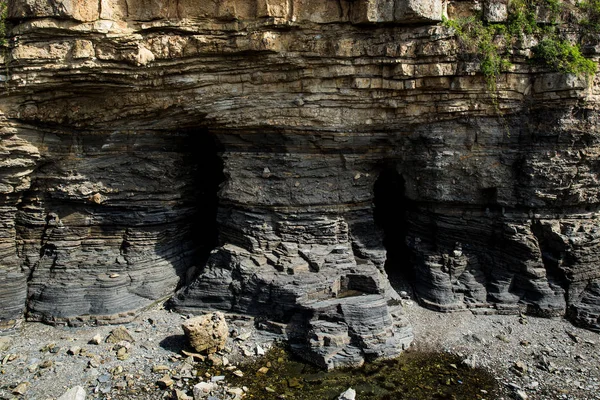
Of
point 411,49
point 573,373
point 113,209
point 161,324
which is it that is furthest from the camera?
point 113,209

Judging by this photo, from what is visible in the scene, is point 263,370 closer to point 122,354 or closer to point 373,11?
point 122,354

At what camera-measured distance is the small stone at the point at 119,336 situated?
10.9 meters

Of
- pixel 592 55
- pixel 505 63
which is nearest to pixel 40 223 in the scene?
Answer: pixel 505 63

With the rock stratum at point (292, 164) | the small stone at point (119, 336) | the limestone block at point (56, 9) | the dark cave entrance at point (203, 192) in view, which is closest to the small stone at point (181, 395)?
the small stone at point (119, 336)

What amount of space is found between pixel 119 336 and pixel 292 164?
6202 millimetres

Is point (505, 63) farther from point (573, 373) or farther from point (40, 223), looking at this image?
point (40, 223)

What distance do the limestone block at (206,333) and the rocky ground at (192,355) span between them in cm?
29

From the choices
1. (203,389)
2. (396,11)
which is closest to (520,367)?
(203,389)

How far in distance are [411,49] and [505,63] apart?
93.4 inches

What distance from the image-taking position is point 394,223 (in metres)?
14.9

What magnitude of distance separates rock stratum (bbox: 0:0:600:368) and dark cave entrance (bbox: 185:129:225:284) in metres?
0.23

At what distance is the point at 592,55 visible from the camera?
35.9 ft

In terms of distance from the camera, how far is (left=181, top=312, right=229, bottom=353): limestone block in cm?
1025

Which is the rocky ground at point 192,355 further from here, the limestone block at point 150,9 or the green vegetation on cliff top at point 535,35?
the limestone block at point 150,9
